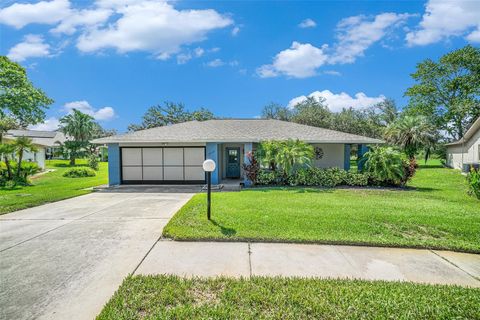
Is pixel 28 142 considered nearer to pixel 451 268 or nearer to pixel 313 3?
pixel 313 3

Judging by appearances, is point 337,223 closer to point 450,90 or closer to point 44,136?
point 450,90

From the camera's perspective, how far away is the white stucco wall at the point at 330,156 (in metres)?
14.6

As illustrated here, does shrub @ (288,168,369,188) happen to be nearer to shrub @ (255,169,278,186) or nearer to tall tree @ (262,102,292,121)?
shrub @ (255,169,278,186)

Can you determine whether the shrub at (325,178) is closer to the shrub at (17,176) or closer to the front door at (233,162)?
the front door at (233,162)

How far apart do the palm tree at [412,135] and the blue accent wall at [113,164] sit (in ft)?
78.7

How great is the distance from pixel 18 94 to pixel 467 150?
34515 mm

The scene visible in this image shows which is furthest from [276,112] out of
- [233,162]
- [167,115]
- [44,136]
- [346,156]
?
[44,136]

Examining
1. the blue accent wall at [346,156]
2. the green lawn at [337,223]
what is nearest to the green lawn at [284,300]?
the green lawn at [337,223]

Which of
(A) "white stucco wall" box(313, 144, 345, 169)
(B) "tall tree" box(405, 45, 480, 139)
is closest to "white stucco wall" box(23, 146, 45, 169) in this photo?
(A) "white stucco wall" box(313, 144, 345, 169)

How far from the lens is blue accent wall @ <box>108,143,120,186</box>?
1291 cm

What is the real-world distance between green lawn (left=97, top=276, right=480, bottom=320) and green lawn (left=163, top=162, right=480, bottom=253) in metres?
1.56

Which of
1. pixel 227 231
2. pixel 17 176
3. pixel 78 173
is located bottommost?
pixel 227 231

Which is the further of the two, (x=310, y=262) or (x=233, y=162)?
(x=233, y=162)

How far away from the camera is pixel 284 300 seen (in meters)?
2.78
